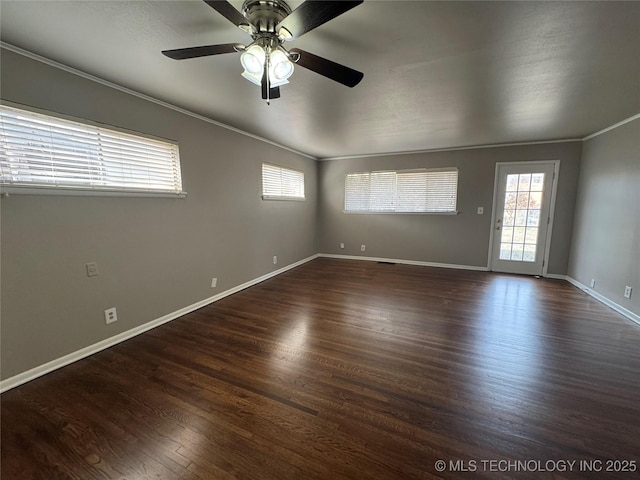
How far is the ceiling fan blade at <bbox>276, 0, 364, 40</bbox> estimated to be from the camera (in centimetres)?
108

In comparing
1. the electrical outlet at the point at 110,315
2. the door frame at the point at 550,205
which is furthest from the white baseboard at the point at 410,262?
the electrical outlet at the point at 110,315

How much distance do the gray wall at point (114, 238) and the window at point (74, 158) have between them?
0.10 m

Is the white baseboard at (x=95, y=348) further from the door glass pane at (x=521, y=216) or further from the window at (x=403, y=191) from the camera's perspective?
the door glass pane at (x=521, y=216)

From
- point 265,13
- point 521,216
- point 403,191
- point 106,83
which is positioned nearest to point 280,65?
point 265,13

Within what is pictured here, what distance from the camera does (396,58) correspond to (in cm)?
193

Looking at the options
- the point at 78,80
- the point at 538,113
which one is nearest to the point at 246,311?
the point at 78,80

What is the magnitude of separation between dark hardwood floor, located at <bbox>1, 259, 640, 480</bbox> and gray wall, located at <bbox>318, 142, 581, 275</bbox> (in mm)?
2208

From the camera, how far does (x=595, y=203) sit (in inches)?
152

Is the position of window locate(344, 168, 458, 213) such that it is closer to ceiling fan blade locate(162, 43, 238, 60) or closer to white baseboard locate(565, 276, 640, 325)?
white baseboard locate(565, 276, 640, 325)

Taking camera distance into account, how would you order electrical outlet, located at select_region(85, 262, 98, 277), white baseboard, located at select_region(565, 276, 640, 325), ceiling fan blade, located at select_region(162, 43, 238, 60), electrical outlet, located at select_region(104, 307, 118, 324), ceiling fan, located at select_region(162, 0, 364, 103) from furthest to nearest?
white baseboard, located at select_region(565, 276, 640, 325), electrical outlet, located at select_region(104, 307, 118, 324), electrical outlet, located at select_region(85, 262, 98, 277), ceiling fan blade, located at select_region(162, 43, 238, 60), ceiling fan, located at select_region(162, 0, 364, 103)

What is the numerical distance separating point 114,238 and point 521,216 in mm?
6203

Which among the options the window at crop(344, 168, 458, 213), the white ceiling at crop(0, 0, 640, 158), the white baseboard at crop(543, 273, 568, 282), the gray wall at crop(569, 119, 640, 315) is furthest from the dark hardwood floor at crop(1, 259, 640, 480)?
the window at crop(344, 168, 458, 213)

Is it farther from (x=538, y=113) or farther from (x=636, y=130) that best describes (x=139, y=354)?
(x=636, y=130)

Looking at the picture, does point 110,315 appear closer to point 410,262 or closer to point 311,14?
point 311,14
